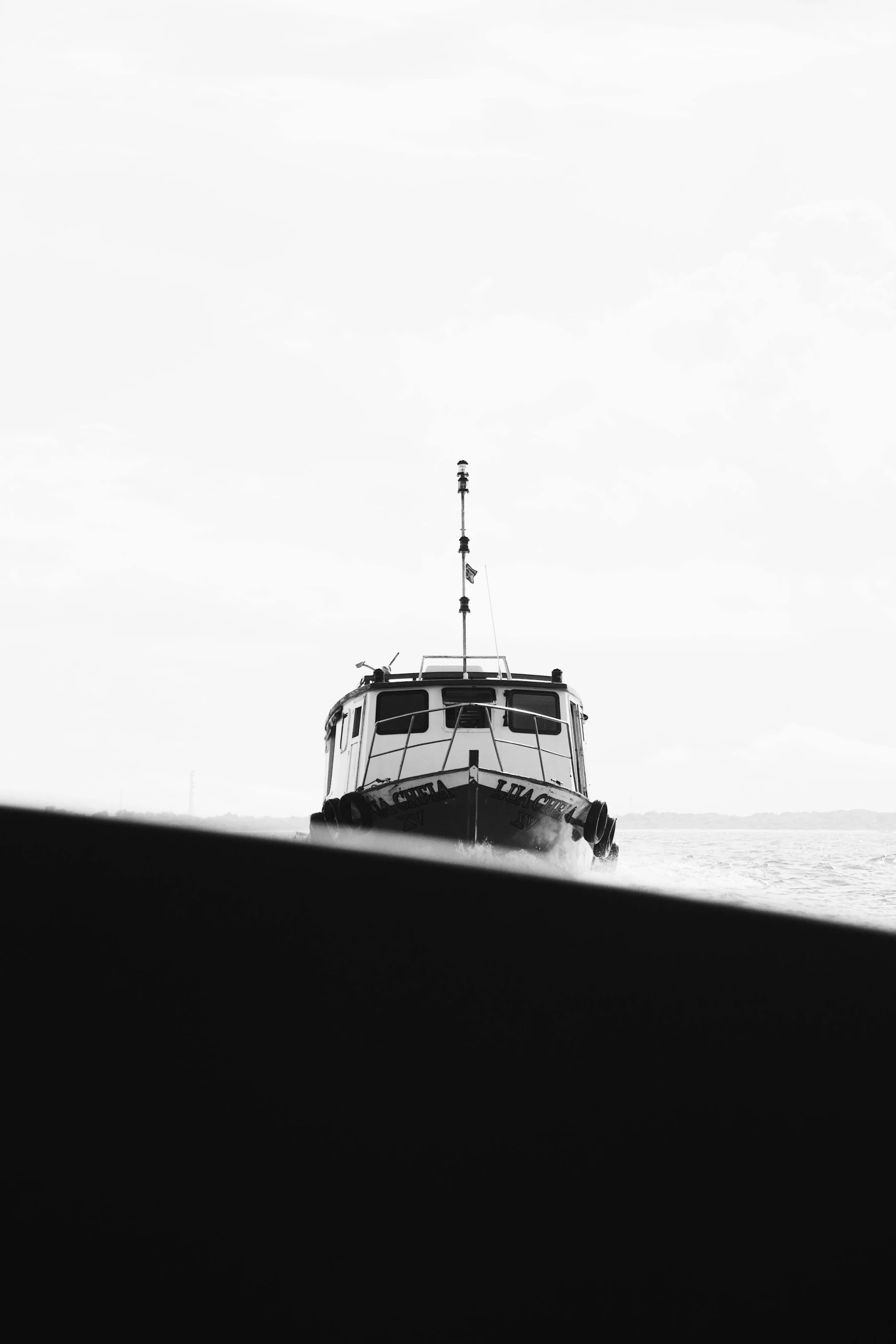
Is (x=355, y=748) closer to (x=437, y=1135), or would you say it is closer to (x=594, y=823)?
(x=594, y=823)

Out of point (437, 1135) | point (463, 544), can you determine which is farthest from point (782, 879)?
point (437, 1135)

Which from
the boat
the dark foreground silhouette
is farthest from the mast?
the dark foreground silhouette

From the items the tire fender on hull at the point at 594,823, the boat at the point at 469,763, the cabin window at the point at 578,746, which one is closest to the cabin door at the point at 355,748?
the boat at the point at 469,763

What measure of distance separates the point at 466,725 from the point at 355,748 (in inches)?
82.3

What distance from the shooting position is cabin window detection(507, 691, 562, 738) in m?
17.1

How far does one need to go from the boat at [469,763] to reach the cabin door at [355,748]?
33mm

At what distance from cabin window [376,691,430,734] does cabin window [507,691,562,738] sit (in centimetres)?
125

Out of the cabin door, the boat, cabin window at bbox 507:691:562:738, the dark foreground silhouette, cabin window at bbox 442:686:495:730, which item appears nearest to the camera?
the dark foreground silhouette

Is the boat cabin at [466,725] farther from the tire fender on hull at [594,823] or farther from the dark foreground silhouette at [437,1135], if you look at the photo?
the dark foreground silhouette at [437,1135]

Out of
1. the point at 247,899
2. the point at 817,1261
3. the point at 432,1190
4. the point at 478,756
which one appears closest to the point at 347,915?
the point at 247,899

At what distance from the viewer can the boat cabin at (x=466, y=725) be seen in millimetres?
16891

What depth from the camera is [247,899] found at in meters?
7.37

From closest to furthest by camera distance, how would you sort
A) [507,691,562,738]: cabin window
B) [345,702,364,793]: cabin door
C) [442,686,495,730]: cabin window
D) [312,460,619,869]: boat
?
[312,460,619,869]: boat
[442,686,495,730]: cabin window
[507,691,562,738]: cabin window
[345,702,364,793]: cabin door

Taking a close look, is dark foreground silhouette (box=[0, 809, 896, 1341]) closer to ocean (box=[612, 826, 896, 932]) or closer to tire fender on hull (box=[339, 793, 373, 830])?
ocean (box=[612, 826, 896, 932])
